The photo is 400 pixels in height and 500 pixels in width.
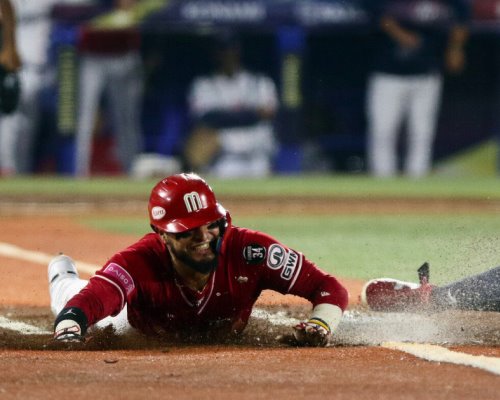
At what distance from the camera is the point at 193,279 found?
17.0 feet

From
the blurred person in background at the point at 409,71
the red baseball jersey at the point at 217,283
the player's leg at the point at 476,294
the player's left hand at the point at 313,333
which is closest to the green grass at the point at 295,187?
the blurred person in background at the point at 409,71

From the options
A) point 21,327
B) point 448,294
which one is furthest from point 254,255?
point 21,327

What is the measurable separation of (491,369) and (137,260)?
5.27 ft

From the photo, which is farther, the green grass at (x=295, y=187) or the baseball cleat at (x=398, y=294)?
the green grass at (x=295, y=187)

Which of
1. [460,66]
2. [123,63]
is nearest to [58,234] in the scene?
[123,63]

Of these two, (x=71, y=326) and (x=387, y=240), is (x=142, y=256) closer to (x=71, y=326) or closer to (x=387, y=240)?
(x=71, y=326)

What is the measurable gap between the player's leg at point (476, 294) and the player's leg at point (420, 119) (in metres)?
12.7

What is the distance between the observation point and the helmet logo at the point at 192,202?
198 inches

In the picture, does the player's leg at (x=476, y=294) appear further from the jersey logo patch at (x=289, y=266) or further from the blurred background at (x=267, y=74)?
the blurred background at (x=267, y=74)

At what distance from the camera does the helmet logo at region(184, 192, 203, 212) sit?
5020mm

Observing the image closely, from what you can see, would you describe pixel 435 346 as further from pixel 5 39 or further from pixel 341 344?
pixel 5 39

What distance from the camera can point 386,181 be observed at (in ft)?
60.7

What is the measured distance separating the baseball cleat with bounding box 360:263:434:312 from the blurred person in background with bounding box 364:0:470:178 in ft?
40.5

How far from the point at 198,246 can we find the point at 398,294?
4.94 ft
